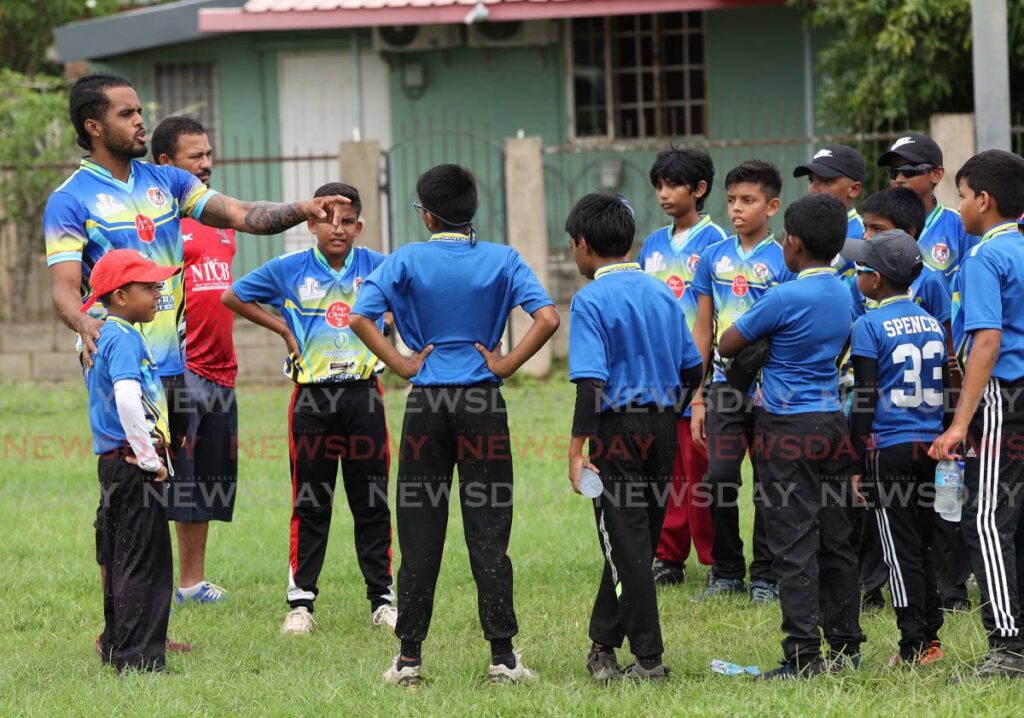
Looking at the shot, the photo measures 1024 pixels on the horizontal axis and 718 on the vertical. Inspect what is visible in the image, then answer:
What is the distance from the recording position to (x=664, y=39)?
55.7 ft

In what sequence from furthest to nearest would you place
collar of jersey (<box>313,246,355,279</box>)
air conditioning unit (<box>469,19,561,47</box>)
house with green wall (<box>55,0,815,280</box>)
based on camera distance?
air conditioning unit (<box>469,19,561,47</box>), house with green wall (<box>55,0,815,280</box>), collar of jersey (<box>313,246,355,279</box>)

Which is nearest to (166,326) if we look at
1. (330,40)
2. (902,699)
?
(902,699)

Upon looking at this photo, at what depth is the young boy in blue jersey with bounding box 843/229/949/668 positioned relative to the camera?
213 inches

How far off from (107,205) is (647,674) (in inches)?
122

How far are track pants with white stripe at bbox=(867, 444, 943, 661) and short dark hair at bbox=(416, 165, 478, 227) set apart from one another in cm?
198

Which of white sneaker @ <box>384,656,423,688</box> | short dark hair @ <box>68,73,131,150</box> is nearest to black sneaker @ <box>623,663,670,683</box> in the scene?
white sneaker @ <box>384,656,423,688</box>

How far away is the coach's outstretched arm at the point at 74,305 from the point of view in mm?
5480

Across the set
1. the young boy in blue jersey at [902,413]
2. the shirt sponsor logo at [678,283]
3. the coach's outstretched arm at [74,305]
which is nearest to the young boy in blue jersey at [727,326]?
the shirt sponsor logo at [678,283]

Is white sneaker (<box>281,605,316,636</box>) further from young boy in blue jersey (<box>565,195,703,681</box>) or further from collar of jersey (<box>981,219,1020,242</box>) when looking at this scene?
collar of jersey (<box>981,219,1020,242</box>)

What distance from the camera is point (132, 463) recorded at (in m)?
5.53

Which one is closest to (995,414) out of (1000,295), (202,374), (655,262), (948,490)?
(948,490)

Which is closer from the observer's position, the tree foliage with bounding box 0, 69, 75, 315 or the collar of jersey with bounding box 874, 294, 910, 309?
the collar of jersey with bounding box 874, 294, 910, 309

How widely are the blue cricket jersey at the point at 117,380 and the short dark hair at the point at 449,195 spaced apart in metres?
1.34

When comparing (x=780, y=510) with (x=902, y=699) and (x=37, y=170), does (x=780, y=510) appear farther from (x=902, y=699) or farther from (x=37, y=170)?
(x=37, y=170)
